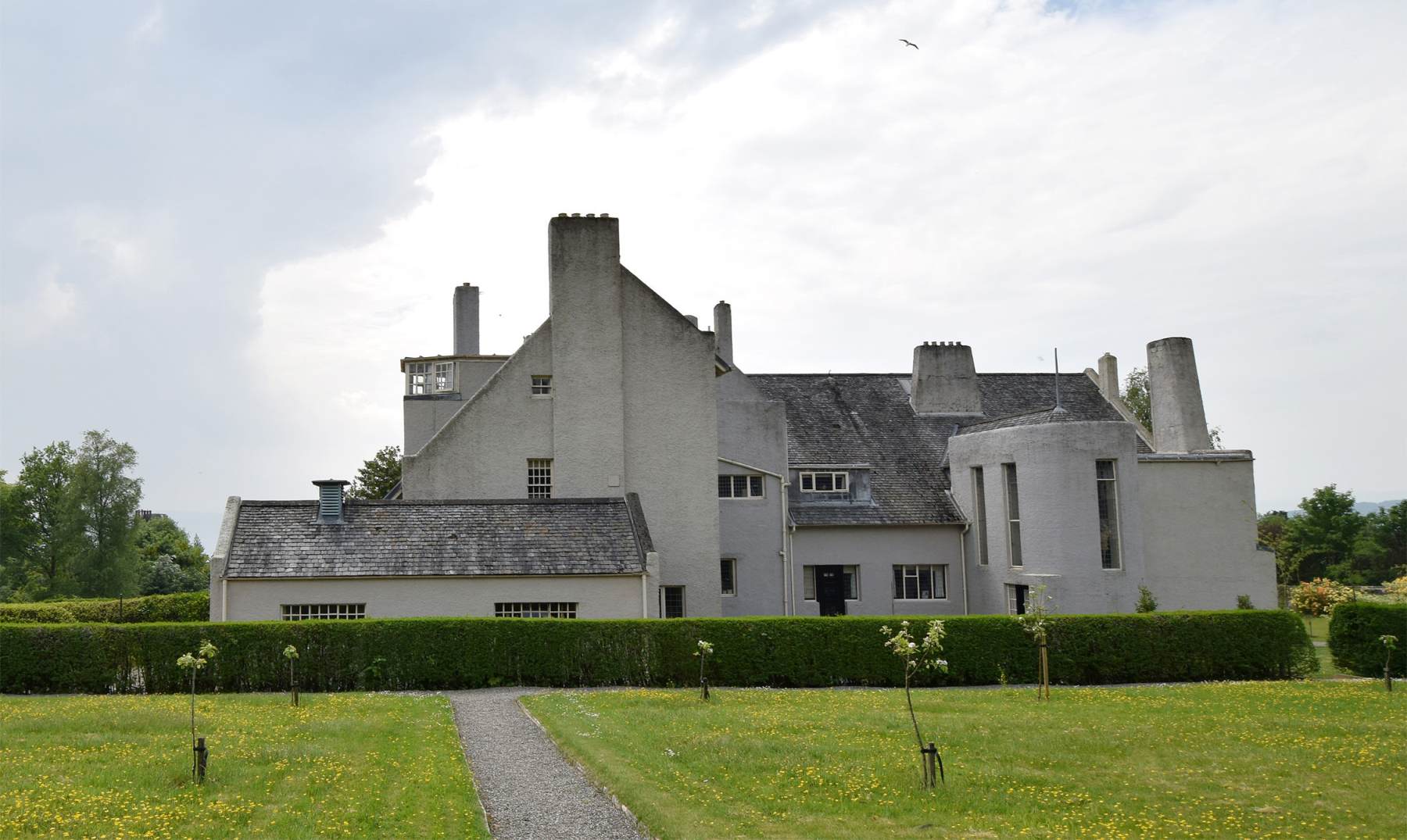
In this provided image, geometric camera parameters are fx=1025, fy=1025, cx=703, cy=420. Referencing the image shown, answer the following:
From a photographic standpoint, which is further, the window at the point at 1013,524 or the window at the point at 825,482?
the window at the point at 825,482

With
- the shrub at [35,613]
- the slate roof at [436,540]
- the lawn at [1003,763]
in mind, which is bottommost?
the lawn at [1003,763]

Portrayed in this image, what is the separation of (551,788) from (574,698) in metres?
8.97

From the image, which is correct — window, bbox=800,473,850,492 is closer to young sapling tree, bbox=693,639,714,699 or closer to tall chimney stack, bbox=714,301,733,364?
tall chimney stack, bbox=714,301,733,364

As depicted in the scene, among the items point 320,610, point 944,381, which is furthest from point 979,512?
point 320,610

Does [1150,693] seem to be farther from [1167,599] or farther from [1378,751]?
[1167,599]

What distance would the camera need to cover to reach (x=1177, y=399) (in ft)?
132

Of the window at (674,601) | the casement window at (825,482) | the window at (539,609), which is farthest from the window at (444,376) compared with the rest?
the window at (539,609)

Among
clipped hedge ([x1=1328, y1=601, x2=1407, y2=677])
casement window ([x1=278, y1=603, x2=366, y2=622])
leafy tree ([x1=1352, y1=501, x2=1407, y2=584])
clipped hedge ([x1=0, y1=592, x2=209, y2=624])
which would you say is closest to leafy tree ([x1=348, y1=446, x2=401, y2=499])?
clipped hedge ([x1=0, y1=592, x2=209, y2=624])

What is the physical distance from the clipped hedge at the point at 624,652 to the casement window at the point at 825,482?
46.2 ft

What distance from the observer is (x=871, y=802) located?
41.6 ft

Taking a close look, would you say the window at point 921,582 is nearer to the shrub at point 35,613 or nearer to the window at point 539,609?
the window at point 539,609

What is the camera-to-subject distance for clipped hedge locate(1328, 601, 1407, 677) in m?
28.0

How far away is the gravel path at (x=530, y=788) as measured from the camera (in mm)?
11695

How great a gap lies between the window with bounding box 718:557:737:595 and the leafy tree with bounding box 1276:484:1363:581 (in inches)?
1899
